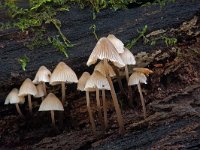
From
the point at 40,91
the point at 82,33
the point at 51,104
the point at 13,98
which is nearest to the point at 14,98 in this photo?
the point at 13,98

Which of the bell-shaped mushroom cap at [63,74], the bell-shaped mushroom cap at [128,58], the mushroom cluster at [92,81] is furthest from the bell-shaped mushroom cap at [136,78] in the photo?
the bell-shaped mushroom cap at [63,74]

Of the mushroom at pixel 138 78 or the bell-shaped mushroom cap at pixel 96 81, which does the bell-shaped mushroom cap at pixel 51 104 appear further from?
the mushroom at pixel 138 78

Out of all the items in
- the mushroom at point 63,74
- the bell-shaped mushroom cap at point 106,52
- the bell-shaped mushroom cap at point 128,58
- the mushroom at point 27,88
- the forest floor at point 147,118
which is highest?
the bell-shaped mushroom cap at point 106,52

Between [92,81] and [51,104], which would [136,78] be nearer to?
[92,81]

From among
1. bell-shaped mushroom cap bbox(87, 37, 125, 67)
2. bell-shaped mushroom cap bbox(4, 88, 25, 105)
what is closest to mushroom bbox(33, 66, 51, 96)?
bell-shaped mushroom cap bbox(4, 88, 25, 105)

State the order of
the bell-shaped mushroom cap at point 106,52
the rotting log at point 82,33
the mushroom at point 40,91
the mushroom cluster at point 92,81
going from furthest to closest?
the rotting log at point 82,33, the mushroom at point 40,91, the mushroom cluster at point 92,81, the bell-shaped mushroom cap at point 106,52

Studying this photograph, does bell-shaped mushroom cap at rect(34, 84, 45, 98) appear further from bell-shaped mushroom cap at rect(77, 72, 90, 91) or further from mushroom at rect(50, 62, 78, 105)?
bell-shaped mushroom cap at rect(77, 72, 90, 91)

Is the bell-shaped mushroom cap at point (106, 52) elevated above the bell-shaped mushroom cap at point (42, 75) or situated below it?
above
